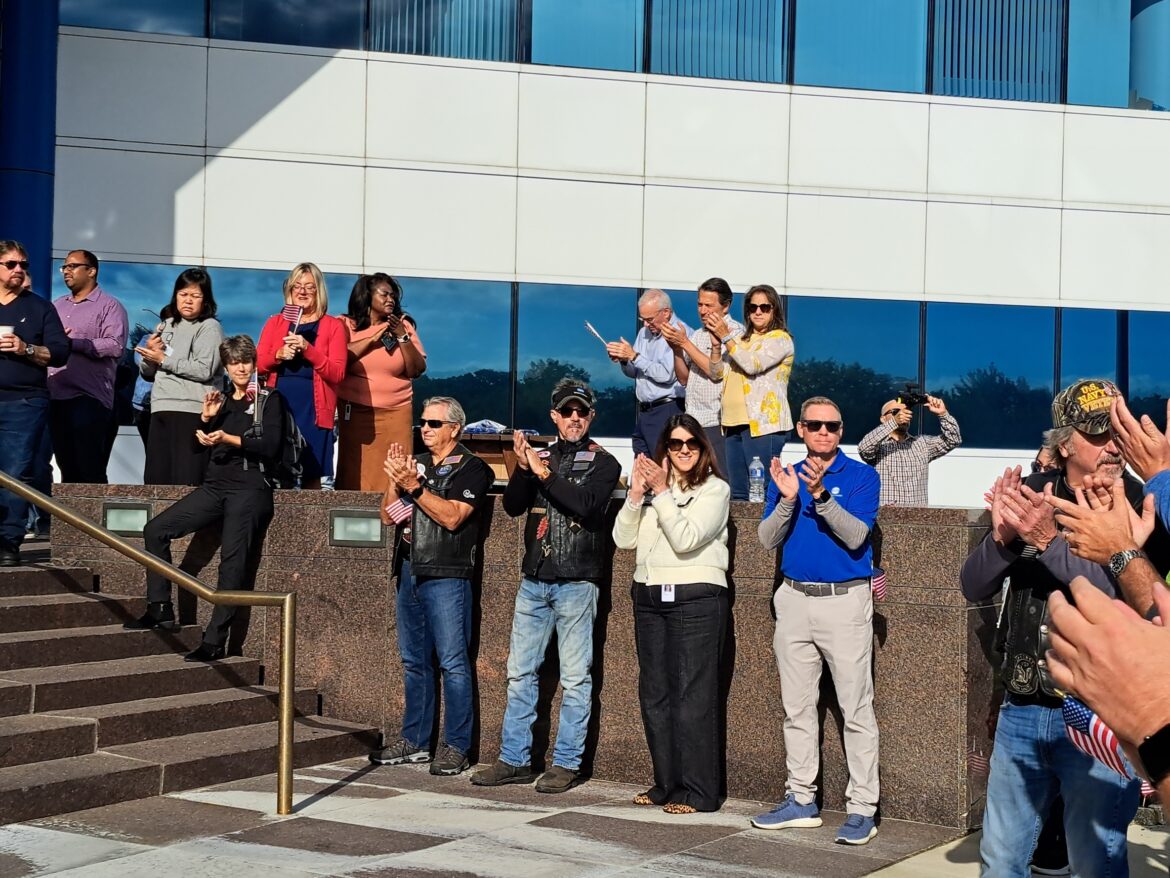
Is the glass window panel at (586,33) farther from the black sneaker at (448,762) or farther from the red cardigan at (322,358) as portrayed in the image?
the black sneaker at (448,762)

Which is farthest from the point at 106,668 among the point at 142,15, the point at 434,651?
the point at 142,15

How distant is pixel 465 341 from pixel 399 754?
820cm

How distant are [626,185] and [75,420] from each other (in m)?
7.93

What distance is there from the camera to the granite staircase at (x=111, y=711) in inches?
327

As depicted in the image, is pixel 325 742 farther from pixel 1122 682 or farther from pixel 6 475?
pixel 1122 682

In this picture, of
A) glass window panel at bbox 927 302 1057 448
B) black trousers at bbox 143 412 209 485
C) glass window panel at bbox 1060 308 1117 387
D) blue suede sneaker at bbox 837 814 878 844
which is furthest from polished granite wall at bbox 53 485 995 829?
glass window panel at bbox 1060 308 1117 387

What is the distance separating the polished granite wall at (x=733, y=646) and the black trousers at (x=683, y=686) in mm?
495

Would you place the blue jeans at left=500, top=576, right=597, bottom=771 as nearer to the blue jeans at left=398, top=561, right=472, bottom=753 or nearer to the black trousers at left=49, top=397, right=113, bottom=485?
the blue jeans at left=398, top=561, right=472, bottom=753

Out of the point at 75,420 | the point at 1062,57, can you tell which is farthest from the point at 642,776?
the point at 1062,57

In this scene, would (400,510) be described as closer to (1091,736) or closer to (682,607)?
(682,607)

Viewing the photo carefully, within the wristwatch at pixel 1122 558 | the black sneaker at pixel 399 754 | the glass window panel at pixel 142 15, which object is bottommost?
the black sneaker at pixel 399 754

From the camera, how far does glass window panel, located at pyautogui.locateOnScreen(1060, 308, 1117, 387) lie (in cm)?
1838

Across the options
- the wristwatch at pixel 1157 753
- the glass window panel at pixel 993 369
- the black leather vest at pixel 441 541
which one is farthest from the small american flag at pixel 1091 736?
the glass window panel at pixel 993 369

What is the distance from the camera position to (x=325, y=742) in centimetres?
966
